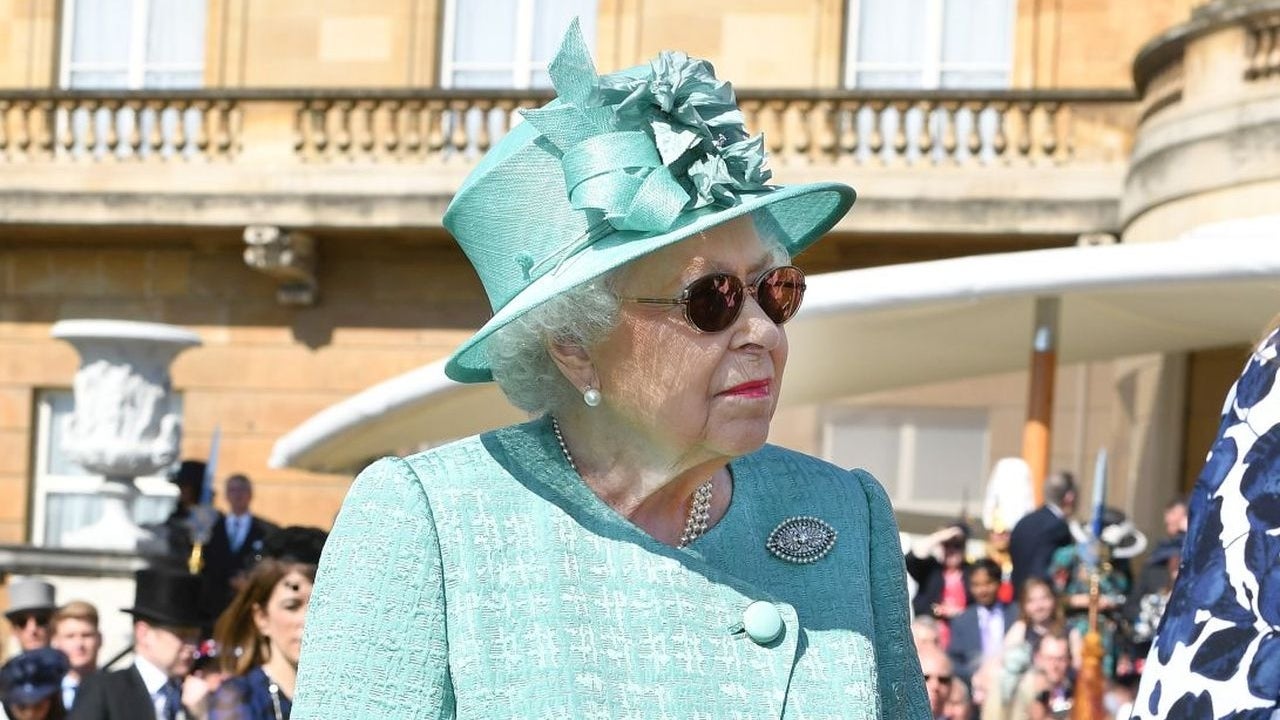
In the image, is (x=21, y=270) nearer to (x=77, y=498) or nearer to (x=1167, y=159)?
(x=77, y=498)

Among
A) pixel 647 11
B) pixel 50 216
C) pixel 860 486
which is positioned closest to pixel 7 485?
pixel 50 216

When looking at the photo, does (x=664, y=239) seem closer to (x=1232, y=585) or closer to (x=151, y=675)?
(x=1232, y=585)

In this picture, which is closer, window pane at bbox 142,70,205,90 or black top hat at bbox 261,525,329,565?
black top hat at bbox 261,525,329,565

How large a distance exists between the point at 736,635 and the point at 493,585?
26 centimetres

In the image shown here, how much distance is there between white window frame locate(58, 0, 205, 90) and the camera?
67.2ft

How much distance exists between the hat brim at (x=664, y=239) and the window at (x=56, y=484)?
17.8 m

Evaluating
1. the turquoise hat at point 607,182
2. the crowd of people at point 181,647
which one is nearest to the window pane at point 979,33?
the crowd of people at point 181,647

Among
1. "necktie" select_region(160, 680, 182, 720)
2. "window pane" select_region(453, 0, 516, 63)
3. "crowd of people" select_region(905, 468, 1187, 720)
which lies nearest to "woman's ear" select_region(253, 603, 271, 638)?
"necktie" select_region(160, 680, 182, 720)

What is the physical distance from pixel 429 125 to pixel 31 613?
10.0 meters

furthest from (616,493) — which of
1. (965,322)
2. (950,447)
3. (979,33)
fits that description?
(979,33)

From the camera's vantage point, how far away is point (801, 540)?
2.54 m

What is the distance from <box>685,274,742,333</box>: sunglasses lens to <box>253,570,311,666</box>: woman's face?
3.70m

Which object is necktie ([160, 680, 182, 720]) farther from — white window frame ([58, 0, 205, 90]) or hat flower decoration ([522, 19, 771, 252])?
white window frame ([58, 0, 205, 90])

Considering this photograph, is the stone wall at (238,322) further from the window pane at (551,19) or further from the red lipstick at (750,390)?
the red lipstick at (750,390)
